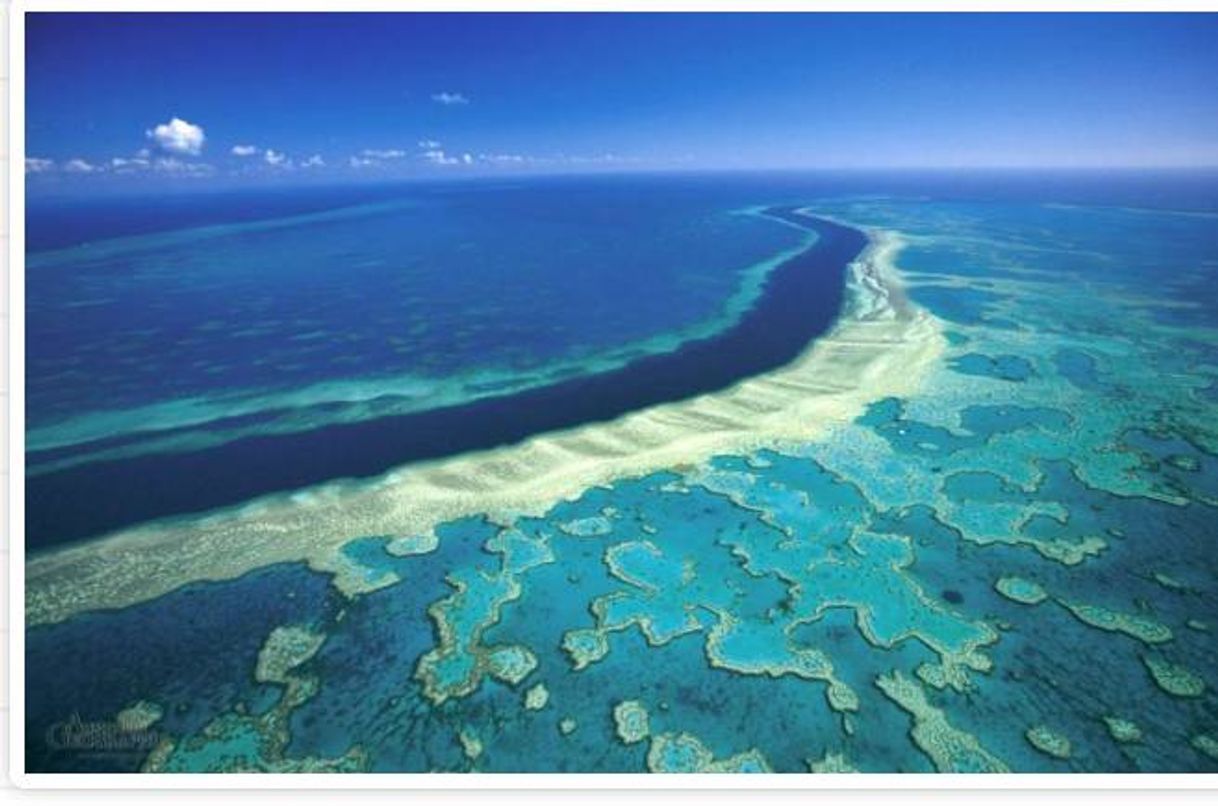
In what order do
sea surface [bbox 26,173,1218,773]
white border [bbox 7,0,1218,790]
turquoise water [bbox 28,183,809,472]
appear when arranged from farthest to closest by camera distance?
turquoise water [bbox 28,183,809,472]
sea surface [bbox 26,173,1218,773]
white border [bbox 7,0,1218,790]

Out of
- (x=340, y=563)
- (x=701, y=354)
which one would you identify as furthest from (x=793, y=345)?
(x=340, y=563)

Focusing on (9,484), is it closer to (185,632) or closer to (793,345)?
(185,632)

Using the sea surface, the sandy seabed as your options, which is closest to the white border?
the sea surface

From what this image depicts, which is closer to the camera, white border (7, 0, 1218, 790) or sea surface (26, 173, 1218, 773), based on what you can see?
white border (7, 0, 1218, 790)

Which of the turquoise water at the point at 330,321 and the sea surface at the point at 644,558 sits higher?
the turquoise water at the point at 330,321

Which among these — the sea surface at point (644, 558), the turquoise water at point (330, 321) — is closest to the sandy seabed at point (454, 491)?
the sea surface at point (644, 558)

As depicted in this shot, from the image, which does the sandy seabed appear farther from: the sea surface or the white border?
the white border

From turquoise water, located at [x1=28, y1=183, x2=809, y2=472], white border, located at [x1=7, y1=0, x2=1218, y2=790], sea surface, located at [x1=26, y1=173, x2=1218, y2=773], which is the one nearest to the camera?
white border, located at [x1=7, y1=0, x2=1218, y2=790]
